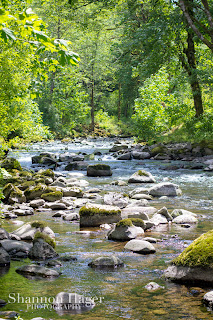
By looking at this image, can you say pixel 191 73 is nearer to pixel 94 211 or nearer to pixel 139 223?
pixel 94 211

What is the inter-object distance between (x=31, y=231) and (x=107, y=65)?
38231 mm

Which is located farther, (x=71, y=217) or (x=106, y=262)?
(x=71, y=217)

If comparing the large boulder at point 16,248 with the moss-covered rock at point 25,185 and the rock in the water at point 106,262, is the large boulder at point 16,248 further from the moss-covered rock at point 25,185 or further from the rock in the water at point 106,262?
the moss-covered rock at point 25,185

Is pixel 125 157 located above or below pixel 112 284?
above

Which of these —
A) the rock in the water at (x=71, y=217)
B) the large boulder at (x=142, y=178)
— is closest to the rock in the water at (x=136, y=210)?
the rock in the water at (x=71, y=217)

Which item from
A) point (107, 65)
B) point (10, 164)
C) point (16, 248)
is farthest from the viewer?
point (107, 65)

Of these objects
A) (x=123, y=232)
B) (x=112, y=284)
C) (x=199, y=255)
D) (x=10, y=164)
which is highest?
(x=10, y=164)

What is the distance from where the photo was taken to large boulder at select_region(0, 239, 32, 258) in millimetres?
5500

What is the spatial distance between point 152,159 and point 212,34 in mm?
7189

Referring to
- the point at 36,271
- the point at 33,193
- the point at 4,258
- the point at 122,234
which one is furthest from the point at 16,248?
the point at 33,193

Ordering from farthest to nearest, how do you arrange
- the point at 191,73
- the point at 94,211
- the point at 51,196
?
1. the point at 191,73
2. the point at 51,196
3. the point at 94,211

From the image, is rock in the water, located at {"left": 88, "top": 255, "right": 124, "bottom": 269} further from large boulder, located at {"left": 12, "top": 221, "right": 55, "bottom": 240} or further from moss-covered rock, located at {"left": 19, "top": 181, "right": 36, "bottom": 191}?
moss-covered rock, located at {"left": 19, "top": 181, "right": 36, "bottom": 191}

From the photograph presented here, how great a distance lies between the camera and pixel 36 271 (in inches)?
185

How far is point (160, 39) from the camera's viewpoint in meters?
20.2
